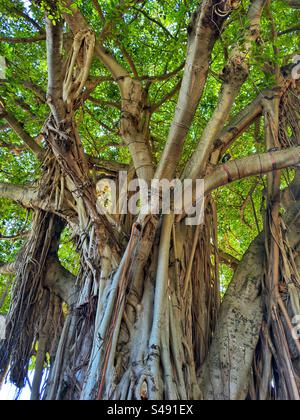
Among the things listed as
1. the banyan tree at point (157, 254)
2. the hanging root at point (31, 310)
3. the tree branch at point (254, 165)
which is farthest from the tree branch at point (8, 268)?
the tree branch at point (254, 165)

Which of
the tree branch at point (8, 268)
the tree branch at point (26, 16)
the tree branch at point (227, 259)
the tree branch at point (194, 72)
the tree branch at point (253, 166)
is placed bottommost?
the tree branch at point (8, 268)

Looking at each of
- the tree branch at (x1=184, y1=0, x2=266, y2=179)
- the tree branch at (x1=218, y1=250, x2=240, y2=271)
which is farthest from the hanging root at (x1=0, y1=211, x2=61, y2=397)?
the tree branch at (x1=218, y1=250, x2=240, y2=271)

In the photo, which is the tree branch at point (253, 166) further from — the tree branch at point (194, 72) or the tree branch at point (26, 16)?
the tree branch at point (26, 16)

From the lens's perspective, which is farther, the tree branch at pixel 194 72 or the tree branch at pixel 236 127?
the tree branch at pixel 236 127

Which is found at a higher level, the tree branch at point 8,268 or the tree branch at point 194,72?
the tree branch at point 194,72

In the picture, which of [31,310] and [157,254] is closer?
[157,254]

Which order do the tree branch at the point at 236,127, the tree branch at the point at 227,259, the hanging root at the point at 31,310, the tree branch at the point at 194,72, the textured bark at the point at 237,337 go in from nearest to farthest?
1. the tree branch at the point at 194,72
2. the textured bark at the point at 237,337
3. the hanging root at the point at 31,310
4. the tree branch at the point at 236,127
5. the tree branch at the point at 227,259

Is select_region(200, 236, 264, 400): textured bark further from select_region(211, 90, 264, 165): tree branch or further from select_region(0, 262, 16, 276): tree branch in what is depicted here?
select_region(0, 262, 16, 276): tree branch

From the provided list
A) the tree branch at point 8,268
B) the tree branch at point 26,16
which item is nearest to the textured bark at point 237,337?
the tree branch at point 8,268

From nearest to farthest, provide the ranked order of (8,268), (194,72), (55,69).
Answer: (194,72) → (55,69) → (8,268)

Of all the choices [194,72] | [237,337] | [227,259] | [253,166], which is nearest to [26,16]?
[194,72]

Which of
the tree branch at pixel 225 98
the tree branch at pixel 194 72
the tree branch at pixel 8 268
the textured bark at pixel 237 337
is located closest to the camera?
the tree branch at pixel 194 72

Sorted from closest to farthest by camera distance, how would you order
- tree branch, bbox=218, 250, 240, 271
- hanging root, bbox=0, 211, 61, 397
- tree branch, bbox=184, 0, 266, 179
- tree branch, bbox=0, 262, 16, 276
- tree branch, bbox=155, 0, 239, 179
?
tree branch, bbox=155, 0, 239, 179 < tree branch, bbox=184, 0, 266, 179 < hanging root, bbox=0, 211, 61, 397 < tree branch, bbox=0, 262, 16, 276 < tree branch, bbox=218, 250, 240, 271

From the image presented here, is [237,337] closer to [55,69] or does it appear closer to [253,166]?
[253,166]
